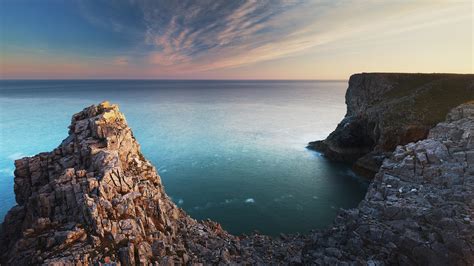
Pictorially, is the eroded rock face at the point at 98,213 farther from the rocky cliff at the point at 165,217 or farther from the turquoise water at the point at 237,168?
the turquoise water at the point at 237,168

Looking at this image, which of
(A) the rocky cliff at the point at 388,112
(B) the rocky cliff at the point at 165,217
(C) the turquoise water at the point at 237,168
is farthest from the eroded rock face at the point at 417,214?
(A) the rocky cliff at the point at 388,112

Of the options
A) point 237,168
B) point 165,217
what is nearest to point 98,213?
point 165,217

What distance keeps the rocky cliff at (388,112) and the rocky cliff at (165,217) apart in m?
29.0

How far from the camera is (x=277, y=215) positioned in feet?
191

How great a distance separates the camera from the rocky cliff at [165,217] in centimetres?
2842

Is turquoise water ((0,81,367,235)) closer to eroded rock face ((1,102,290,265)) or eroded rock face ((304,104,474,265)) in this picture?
eroded rock face ((304,104,474,265))

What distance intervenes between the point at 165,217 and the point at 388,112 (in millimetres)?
75734

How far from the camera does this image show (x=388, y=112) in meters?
82.5

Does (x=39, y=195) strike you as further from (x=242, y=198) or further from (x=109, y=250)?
(x=242, y=198)

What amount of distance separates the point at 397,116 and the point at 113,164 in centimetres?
7866

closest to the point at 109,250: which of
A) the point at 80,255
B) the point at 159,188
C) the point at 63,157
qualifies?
the point at 80,255

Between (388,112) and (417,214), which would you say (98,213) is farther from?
(388,112)

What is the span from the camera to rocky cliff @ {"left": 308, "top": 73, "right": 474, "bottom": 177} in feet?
242

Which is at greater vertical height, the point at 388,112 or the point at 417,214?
the point at 388,112
